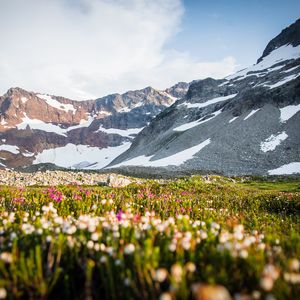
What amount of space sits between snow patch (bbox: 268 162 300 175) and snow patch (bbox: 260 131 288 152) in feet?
28.7

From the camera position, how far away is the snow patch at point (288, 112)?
3201 inches

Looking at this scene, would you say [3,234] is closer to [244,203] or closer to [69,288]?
[69,288]

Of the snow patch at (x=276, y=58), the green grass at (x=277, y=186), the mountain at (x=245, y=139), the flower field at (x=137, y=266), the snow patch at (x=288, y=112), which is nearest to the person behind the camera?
the flower field at (x=137, y=266)

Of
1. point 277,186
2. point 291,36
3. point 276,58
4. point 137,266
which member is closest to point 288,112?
point 277,186

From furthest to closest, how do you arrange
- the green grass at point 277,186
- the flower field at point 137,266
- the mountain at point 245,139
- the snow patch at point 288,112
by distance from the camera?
the snow patch at point 288,112, the mountain at point 245,139, the green grass at point 277,186, the flower field at point 137,266

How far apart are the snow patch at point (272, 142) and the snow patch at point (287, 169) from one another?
28.7ft

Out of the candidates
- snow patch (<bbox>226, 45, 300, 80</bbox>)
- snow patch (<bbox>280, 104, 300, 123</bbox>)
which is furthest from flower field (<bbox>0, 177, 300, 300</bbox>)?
snow patch (<bbox>226, 45, 300, 80</bbox>)

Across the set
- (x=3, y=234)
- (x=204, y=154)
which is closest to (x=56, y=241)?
(x=3, y=234)

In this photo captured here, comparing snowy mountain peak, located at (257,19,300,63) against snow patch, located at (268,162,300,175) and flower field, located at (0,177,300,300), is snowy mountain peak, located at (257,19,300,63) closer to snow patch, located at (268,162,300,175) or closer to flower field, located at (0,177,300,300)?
snow patch, located at (268,162,300,175)

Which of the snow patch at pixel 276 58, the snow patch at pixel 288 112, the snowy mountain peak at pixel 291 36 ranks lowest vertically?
the snow patch at pixel 288 112

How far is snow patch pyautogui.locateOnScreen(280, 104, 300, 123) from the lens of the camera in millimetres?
81312

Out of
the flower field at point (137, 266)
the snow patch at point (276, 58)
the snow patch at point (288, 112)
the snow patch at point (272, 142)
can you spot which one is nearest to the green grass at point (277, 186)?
the flower field at point (137, 266)

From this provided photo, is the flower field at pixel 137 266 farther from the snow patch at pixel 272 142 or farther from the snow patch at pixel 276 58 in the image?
the snow patch at pixel 276 58

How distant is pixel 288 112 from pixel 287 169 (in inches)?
1165
